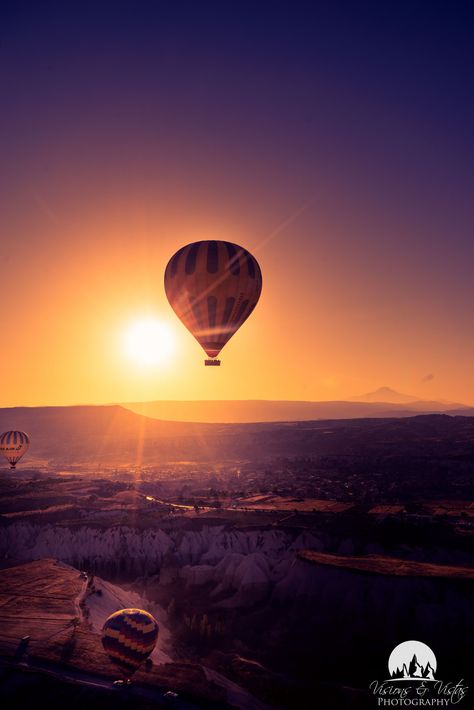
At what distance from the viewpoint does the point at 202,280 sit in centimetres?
4419

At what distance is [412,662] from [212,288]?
3121cm

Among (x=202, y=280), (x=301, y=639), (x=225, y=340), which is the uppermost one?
(x=202, y=280)

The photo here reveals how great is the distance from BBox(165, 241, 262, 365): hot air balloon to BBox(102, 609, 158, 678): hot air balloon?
72.6 ft

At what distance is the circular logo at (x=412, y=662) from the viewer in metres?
36.4

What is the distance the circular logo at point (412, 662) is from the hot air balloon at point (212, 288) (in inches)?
1033

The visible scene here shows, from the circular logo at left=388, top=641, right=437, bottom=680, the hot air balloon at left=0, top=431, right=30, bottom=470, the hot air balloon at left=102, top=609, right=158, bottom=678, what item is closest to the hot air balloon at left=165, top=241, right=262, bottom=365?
the hot air balloon at left=102, top=609, right=158, bottom=678

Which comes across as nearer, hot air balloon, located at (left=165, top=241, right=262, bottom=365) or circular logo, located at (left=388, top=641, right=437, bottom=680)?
circular logo, located at (left=388, top=641, right=437, bottom=680)

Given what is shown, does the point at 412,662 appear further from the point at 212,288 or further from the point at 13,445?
the point at 13,445

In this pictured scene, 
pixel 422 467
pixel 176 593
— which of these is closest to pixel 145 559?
pixel 176 593

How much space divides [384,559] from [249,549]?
18.0 meters

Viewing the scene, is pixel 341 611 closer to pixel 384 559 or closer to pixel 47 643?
pixel 384 559

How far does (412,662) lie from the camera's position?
122ft

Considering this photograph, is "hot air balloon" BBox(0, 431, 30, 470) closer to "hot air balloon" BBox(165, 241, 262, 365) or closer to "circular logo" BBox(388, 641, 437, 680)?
"hot air balloon" BBox(165, 241, 262, 365)

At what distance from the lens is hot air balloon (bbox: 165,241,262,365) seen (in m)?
44.0
